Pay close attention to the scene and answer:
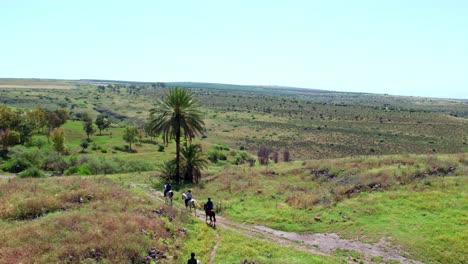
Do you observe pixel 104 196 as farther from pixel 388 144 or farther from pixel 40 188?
pixel 388 144

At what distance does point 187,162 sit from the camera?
37.6 metres

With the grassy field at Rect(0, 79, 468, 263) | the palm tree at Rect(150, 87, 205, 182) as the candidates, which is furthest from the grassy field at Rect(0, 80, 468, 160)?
the palm tree at Rect(150, 87, 205, 182)

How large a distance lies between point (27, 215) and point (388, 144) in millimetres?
76017

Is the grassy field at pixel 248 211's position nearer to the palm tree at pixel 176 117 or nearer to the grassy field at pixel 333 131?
the palm tree at pixel 176 117

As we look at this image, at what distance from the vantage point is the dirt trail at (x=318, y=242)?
63.2ft

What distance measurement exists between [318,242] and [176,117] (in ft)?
66.6

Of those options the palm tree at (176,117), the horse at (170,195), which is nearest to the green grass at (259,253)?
the horse at (170,195)

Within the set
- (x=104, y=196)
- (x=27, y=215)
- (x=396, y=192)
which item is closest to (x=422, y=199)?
(x=396, y=192)

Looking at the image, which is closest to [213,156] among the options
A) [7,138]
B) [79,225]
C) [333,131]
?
[7,138]

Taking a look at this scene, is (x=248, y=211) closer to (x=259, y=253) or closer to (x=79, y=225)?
(x=259, y=253)

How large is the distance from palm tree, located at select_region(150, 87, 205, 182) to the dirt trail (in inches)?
538

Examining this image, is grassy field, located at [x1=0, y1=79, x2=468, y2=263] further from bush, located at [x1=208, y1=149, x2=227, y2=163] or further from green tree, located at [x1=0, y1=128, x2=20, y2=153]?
bush, located at [x1=208, y1=149, x2=227, y2=163]

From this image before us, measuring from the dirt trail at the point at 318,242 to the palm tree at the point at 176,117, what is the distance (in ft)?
44.8

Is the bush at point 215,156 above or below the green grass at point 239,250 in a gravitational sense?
below
